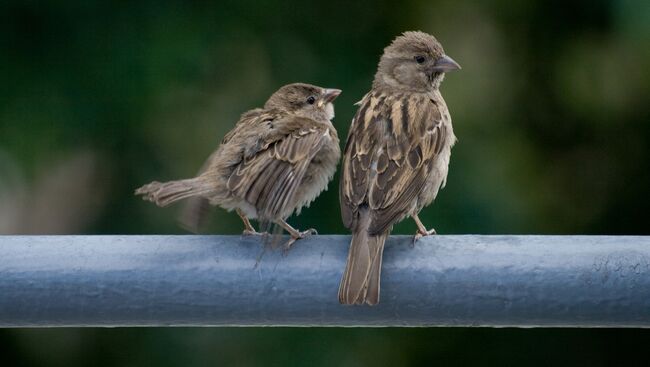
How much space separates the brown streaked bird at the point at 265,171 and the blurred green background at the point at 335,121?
1.03 metres

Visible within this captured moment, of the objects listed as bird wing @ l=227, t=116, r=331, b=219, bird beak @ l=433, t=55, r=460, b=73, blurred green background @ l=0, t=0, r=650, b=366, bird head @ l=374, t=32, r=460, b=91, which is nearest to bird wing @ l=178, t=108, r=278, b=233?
bird wing @ l=227, t=116, r=331, b=219

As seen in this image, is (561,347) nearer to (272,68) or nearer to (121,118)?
(272,68)

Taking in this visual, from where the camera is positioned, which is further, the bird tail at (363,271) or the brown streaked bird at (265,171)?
the brown streaked bird at (265,171)

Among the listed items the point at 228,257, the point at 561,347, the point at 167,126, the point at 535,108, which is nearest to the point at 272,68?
the point at 167,126

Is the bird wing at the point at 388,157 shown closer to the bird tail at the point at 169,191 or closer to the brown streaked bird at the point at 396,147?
the brown streaked bird at the point at 396,147

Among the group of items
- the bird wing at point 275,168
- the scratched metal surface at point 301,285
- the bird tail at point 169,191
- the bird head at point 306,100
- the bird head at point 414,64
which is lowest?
the scratched metal surface at point 301,285

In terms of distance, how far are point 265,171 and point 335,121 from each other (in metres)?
Result: 1.64

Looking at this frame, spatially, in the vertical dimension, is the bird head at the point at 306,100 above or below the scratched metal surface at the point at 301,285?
above

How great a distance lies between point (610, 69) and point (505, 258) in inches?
145

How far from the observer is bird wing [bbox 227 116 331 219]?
12.0 ft

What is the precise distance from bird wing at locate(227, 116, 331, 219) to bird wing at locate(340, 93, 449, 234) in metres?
0.15

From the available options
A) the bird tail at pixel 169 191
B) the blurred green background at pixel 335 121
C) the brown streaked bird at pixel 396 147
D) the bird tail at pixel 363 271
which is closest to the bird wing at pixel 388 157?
the brown streaked bird at pixel 396 147

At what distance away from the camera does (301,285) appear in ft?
7.61

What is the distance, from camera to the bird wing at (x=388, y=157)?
142 inches
